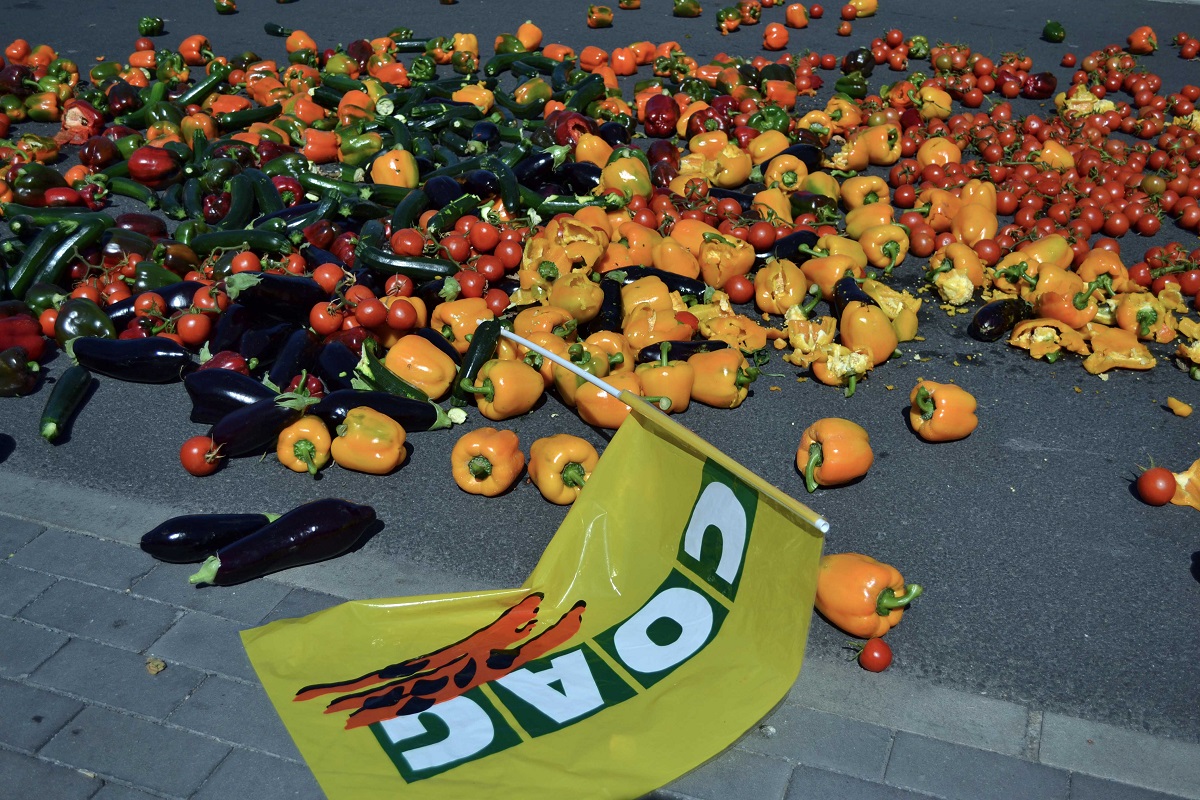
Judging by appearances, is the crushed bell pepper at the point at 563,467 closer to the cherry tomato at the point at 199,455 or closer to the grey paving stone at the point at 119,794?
the cherry tomato at the point at 199,455

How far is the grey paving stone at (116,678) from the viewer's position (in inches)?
154

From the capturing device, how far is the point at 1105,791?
3.54m

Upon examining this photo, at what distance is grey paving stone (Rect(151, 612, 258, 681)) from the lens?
13.3 feet

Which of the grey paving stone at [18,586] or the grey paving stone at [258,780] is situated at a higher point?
the grey paving stone at [18,586]

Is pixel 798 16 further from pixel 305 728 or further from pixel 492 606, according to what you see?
pixel 305 728

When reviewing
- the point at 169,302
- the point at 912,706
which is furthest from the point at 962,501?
the point at 169,302

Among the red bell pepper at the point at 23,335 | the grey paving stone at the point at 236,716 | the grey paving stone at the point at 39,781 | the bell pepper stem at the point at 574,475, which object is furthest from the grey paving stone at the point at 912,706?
the red bell pepper at the point at 23,335

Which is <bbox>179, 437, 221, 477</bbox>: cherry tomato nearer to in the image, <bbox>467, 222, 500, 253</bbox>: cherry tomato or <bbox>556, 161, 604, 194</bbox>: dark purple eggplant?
<bbox>467, 222, 500, 253</bbox>: cherry tomato

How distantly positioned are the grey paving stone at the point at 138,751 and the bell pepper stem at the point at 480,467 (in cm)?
185

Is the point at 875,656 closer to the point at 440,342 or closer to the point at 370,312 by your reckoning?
the point at 440,342

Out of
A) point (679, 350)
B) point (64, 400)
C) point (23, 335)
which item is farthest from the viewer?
point (23, 335)

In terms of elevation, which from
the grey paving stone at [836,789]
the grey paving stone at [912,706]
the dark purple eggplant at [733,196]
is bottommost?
the grey paving stone at [836,789]

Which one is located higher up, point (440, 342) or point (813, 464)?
point (440, 342)

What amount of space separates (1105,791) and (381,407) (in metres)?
3.86
